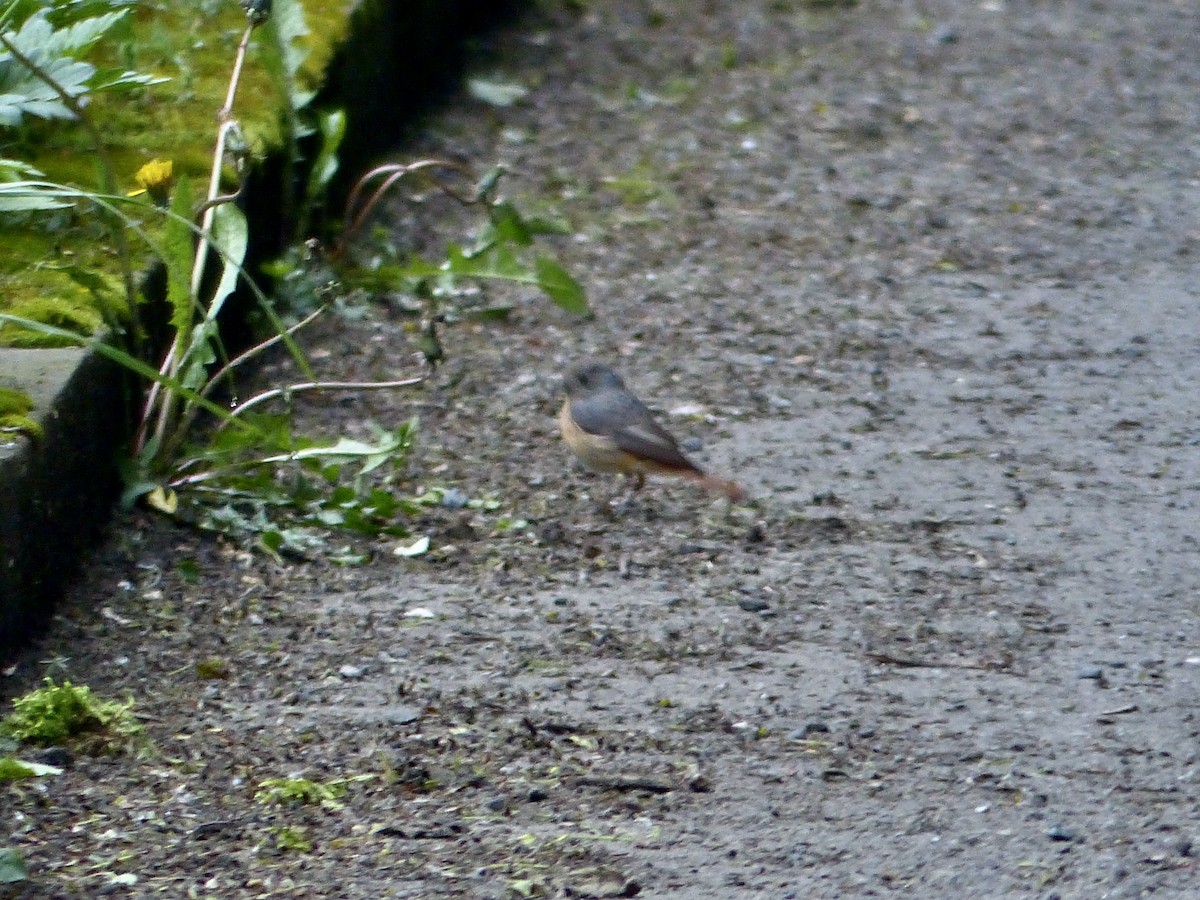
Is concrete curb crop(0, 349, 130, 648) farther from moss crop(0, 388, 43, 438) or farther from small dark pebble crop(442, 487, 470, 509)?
small dark pebble crop(442, 487, 470, 509)

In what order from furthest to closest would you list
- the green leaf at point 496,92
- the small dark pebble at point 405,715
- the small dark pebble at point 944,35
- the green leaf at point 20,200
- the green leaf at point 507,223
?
1. the small dark pebble at point 944,35
2. the green leaf at point 496,92
3. the green leaf at point 507,223
4. the green leaf at point 20,200
5. the small dark pebble at point 405,715

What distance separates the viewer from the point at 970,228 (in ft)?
19.3

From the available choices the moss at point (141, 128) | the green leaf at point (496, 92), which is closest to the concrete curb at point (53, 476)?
the moss at point (141, 128)

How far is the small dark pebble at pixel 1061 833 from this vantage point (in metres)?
2.87

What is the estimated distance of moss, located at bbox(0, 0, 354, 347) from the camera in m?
3.92

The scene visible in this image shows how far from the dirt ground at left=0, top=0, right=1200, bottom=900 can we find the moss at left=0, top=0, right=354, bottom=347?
614mm

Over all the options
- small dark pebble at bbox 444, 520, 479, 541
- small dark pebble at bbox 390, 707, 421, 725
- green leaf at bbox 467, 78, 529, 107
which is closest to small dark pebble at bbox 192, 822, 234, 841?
small dark pebble at bbox 390, 707, 421, 725

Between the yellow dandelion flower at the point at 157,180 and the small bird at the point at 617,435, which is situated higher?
the yellow dandelion flower at the point at 157,180

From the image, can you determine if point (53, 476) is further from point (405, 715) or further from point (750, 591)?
point (750, 591)

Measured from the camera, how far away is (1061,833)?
2881 millimetres

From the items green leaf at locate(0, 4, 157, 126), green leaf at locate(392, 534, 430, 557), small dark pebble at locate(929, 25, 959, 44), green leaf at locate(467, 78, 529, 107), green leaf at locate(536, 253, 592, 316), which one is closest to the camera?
green leaf at locate(0, 4, 157, 126)

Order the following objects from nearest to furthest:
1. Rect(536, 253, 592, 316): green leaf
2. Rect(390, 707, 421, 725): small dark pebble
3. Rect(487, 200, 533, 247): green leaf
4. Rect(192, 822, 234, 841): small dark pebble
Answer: Rect(192, 822, 234, 841): small dark pebble → Rect(390, 707, 421, 725): small dark pebble → Rect(536, 253, 592, 316): green leaf → Rect(487, 200, 533, 247): green leaf

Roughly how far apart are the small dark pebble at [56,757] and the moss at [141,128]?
1.07 metres

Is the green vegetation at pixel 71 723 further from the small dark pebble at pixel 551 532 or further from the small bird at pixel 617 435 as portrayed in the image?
the small bird at pixel 617 435
